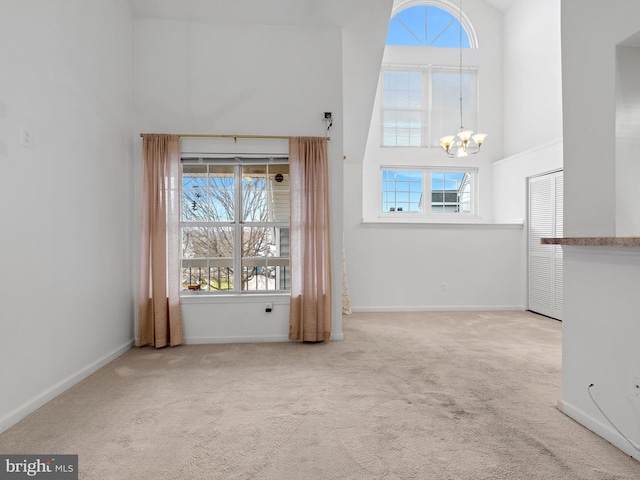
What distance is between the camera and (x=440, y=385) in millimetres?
2369

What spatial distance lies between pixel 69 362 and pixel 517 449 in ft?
9.44

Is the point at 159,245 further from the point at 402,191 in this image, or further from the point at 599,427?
the point at 402,191

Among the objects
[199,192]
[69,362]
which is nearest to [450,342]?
[199,192]

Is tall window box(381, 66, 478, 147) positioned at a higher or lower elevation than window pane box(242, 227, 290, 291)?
higher

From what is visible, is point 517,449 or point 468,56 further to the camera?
point 468,56

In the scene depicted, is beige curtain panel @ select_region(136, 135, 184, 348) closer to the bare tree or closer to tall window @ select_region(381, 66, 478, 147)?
the bare tree

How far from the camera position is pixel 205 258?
3.49 m

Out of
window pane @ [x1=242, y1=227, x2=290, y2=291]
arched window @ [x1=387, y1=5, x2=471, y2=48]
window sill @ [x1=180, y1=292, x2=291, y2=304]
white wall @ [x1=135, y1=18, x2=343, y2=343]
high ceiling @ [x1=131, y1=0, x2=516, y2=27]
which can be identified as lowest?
window sill @ [x1=180, y1=292, x2=291, y2=304]

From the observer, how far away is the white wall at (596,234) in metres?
1.62

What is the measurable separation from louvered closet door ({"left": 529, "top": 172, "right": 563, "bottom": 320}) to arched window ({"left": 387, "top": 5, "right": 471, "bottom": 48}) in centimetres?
314

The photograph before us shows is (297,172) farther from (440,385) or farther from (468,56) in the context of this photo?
(468,56)

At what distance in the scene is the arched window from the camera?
6031mm

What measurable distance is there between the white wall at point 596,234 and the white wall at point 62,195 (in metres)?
3.23

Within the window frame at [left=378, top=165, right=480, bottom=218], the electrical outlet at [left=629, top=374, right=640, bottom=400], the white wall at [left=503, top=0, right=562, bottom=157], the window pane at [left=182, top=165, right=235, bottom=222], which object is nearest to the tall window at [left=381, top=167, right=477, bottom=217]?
the window frame at [left=378, top=165, right=480, bottom=218]
